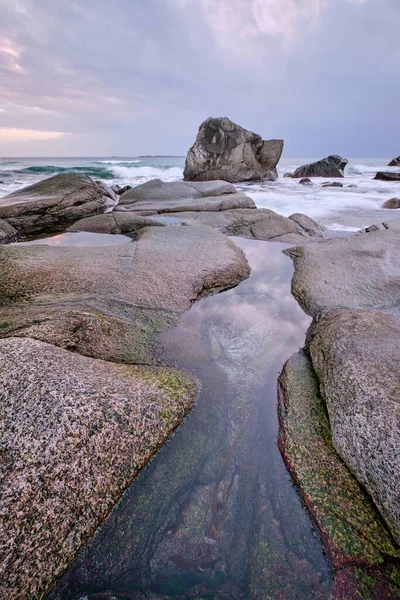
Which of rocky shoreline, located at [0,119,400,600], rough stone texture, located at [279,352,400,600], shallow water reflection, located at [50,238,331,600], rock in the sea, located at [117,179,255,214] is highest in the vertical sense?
rock in the sea, located at [117,179,255,214]

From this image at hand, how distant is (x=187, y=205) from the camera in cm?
877

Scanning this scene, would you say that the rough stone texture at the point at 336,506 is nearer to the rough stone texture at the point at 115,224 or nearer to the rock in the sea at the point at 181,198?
the rough stone texture at the point at 115,224

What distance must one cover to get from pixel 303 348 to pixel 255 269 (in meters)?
2.20

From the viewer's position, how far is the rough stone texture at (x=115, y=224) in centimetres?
645

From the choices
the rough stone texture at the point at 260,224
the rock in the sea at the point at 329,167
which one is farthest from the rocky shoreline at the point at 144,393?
the rock in the sea at the point at 329,167

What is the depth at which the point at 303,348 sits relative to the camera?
302 centimetres

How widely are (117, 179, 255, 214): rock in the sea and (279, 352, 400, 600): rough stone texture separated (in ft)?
23.8

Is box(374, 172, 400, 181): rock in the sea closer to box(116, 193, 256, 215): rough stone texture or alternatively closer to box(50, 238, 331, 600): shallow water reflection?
box(116, 193, 256, 215): rough stone texture

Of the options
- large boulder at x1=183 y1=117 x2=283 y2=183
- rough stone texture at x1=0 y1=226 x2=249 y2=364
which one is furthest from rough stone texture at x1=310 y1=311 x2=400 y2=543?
large boulder at x1=183 y1=117 x2=283 y2=183

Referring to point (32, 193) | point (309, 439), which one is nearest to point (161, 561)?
point (309, 439)

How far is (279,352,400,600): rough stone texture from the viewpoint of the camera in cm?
141

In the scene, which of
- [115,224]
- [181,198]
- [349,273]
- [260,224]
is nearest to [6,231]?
[115,224]

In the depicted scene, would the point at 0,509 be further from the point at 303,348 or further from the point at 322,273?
the point at 322,273

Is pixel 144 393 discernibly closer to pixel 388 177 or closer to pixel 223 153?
pixel 223 153
